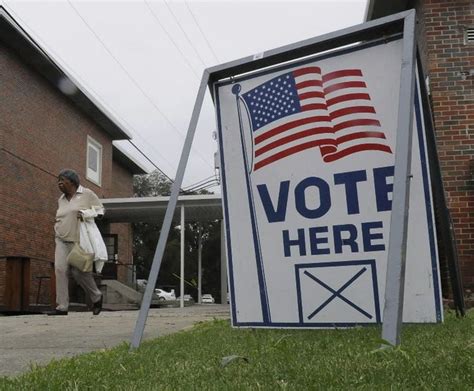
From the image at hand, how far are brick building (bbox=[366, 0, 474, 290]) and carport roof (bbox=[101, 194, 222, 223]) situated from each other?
923 cm

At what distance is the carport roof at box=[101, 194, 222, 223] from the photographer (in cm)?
1741

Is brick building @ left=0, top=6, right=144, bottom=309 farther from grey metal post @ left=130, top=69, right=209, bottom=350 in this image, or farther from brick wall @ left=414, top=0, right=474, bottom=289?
grey metal post @ left=130, top=69, right=209, bottom=350

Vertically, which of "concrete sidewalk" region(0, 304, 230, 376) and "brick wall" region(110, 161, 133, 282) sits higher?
"brick wall" region(110, 161, 133, 282)

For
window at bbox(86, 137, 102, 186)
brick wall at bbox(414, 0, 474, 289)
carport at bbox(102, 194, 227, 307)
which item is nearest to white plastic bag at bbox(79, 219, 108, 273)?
brick wall at bbox(414, 0, 474, 289)

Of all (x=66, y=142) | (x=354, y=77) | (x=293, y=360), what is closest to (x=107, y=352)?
(x=293, y=360)

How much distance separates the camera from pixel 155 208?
18.7 meters

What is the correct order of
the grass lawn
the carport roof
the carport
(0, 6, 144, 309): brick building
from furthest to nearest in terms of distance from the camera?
the carport roof, the carport, (0, 6, 144, 309): brick building, the grass lawn

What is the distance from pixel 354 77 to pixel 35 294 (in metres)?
14.4

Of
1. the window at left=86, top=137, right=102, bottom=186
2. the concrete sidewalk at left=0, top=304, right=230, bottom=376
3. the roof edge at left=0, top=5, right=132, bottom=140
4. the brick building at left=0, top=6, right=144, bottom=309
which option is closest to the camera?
the concrete sidewalk at left=0, top=304, right=230, bottom=376

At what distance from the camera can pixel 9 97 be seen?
15.8m

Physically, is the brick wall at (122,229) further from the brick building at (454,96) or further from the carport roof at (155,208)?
the brick building at (454,96)

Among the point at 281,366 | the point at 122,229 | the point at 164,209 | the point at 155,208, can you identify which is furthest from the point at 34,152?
the point at 281,366

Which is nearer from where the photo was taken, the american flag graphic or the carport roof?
the american flag graphic

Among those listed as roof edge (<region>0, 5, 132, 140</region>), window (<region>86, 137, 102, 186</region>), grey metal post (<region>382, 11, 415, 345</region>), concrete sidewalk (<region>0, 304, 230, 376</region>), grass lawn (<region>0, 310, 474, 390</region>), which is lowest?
grass lawn (<region>0, 310, 474, 390</region>)
